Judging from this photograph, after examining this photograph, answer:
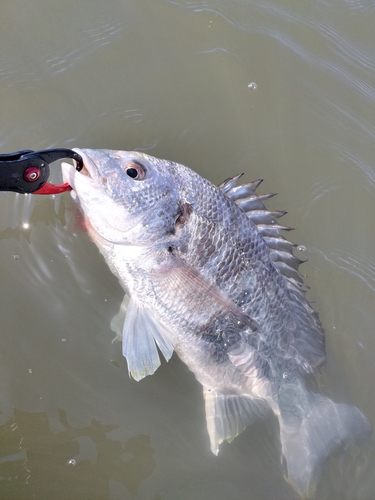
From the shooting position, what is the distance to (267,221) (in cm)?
357

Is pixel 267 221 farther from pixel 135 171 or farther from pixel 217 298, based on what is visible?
pixel 135 171

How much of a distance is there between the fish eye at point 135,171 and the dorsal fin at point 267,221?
70 centimetres

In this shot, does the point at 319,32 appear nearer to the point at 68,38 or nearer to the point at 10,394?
the point at 68,38

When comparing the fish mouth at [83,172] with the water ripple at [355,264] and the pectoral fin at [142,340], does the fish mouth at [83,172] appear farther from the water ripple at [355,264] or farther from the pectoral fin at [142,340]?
the water ripple at [355,264]

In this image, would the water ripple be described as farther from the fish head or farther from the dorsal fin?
the fish head

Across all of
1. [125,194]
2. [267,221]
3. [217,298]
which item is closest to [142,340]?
[217,298]

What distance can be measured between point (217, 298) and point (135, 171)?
41.8 inches

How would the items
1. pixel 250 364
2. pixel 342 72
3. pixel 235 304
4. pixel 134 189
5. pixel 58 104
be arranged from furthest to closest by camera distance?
pixel 342 72
pixel 58 104
pixel 250 364
pixel 235 304
pixel 134 189

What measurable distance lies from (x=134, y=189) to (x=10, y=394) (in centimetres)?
175

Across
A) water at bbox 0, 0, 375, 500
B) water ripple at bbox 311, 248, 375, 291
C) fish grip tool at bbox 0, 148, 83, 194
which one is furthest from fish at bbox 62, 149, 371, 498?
water ripple at bbox 311, 248, 375, 291

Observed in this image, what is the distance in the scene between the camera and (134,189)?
3.12 m

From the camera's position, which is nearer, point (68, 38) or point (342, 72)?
point (68, 38)

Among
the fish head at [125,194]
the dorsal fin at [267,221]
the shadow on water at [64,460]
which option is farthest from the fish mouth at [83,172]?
the shadow on water at [64,460]

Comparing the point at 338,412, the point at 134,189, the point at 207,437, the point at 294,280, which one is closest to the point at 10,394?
the point at 207,437
